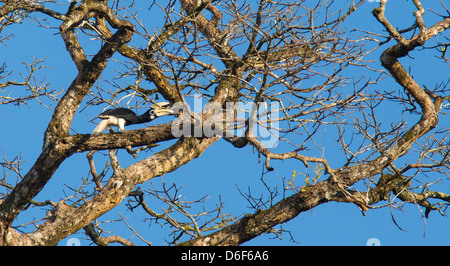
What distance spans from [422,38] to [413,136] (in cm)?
133

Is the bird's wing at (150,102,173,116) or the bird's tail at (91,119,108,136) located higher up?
the bird's wing at (150,102,173,116)

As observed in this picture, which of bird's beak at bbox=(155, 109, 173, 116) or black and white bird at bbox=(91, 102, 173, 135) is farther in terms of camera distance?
bird's beak at bbox=(155, 109, 173, 116)

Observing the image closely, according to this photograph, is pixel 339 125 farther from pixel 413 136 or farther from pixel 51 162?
pixel 51 162

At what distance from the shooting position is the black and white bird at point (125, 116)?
6.78 m

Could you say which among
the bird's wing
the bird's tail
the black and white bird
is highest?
the bird's wing

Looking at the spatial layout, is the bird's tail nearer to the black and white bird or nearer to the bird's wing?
the black and white bird

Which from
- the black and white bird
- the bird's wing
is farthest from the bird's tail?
the bird's wing

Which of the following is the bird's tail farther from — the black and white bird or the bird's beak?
the bird's beak

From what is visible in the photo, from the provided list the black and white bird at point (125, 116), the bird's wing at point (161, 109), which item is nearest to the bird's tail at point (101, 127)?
the black and white bird at point (125, 116)

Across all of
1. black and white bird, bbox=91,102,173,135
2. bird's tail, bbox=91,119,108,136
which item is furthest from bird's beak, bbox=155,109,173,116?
bird's tail, bbox=91,119,108,136

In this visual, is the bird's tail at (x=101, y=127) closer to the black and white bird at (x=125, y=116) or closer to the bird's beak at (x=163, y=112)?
the black and white bird at (x=125, y=116)

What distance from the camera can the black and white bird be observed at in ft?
22.2
